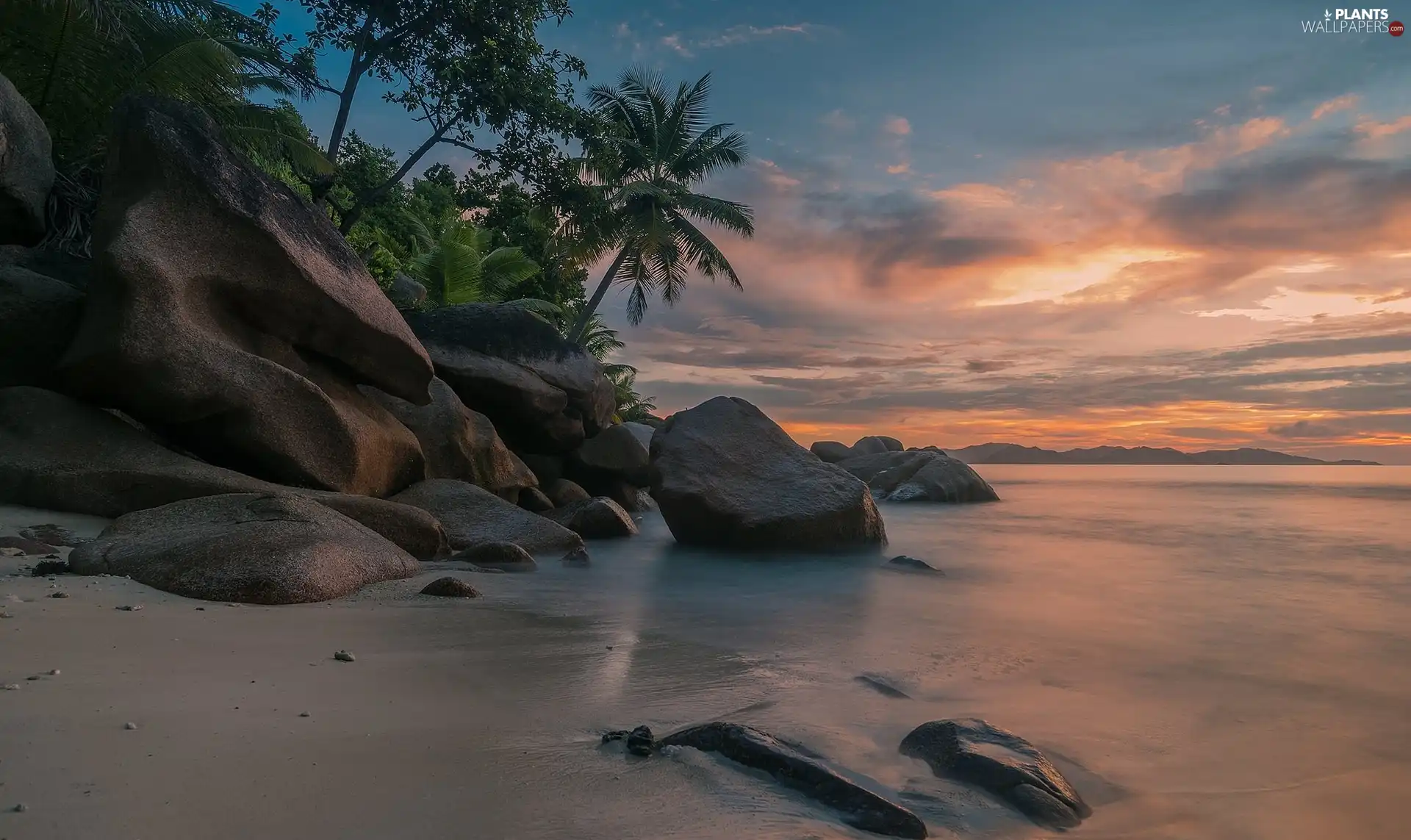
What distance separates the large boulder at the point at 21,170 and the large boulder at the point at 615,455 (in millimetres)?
7106

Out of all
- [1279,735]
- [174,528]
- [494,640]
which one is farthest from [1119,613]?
[174,528]

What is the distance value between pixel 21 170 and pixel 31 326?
1.78 meters

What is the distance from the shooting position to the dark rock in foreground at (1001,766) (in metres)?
2.18

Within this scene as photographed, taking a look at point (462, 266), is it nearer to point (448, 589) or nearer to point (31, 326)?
point (31, 326)

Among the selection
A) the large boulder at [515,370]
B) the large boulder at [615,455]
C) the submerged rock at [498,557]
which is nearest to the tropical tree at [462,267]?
the large boulder at [615,455]

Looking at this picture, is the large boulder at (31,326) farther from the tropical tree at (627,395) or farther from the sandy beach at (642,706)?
the tropical tree at (627,395)

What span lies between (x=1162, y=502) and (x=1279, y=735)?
20.1 metres

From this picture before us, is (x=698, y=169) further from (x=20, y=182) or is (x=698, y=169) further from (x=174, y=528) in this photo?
(x=174, y=528)

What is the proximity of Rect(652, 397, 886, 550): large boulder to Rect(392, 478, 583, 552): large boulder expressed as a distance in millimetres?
1580

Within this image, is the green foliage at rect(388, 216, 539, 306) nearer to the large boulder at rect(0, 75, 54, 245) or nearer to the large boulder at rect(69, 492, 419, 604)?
the large boulder at rect(0, 75, 54, 245)

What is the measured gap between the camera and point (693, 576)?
6.98 m

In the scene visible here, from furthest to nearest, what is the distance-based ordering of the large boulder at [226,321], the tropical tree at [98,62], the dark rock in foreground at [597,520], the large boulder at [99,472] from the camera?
the tropical tree at [98,62]
the dark rock in foreground at [597,520]
the large boulder at [226,321]
the large boulder at [99,472]

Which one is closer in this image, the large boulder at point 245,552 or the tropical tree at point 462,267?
the large boulder at point 245,552

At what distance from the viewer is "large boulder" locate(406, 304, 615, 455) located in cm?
1076
